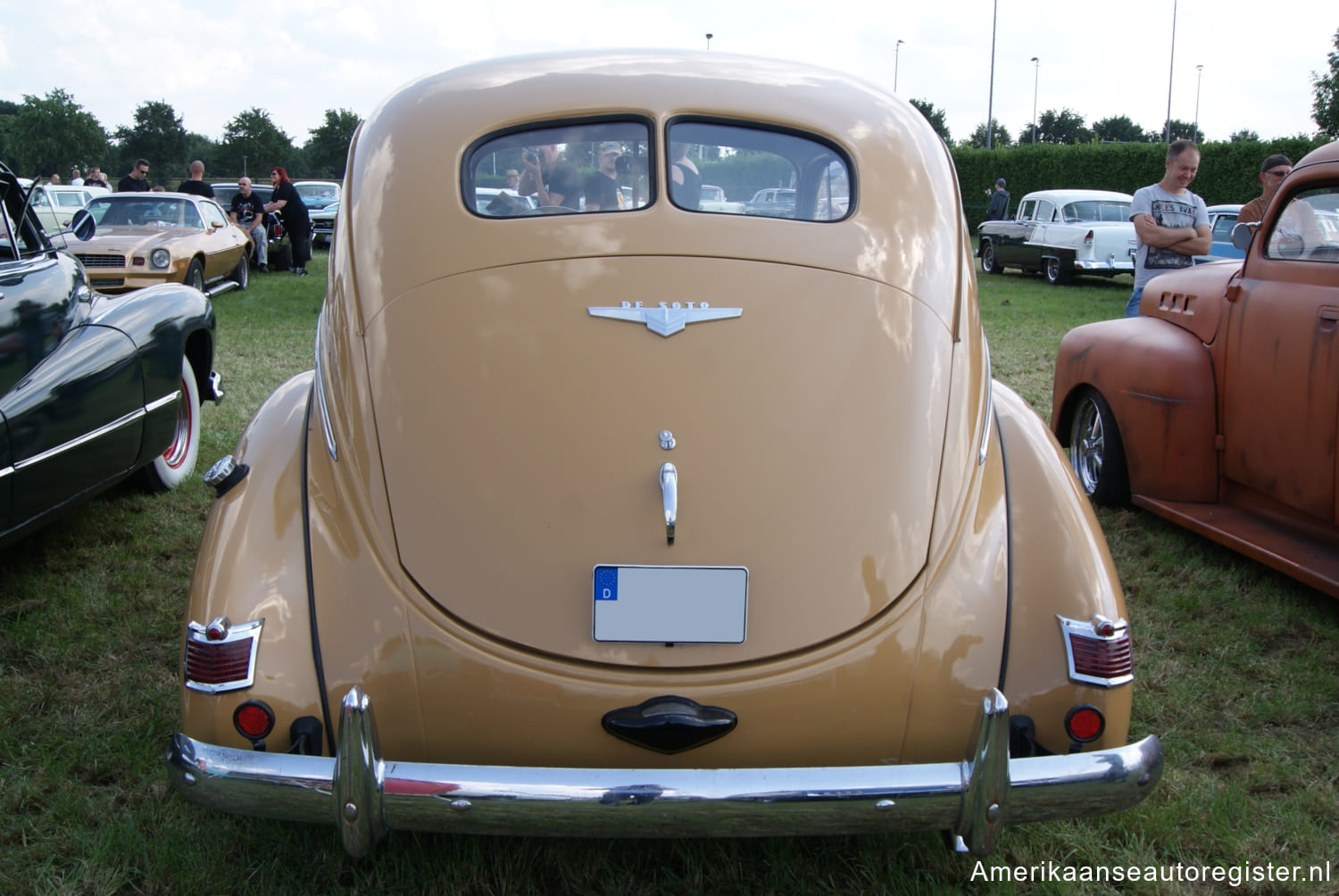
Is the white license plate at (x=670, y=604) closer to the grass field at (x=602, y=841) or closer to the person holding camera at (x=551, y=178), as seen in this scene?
the grass field at (x=602, y=841)

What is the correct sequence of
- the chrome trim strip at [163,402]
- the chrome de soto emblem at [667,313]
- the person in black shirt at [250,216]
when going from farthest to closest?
the person in black shirt at [250,216], the chrome trim strip at [163,402], the chrome de soto emblem at [667,313]

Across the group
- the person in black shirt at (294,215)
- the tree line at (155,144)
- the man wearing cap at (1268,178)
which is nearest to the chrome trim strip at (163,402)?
the man wearing cap at (1268,178)

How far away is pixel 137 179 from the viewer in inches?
581

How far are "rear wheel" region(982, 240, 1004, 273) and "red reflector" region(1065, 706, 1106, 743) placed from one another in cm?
1708

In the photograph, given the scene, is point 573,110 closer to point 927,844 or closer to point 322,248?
point 927,844

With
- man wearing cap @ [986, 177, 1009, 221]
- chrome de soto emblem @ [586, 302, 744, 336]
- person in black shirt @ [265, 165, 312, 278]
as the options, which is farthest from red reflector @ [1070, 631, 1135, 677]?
man wearing cap @ [986, 177, 1009, 221]

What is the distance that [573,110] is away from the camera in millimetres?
2637

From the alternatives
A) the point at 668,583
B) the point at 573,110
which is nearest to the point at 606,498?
the point at 668,583

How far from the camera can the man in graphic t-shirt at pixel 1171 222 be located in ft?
20.1

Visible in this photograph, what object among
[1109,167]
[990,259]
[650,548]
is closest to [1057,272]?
[990,259]

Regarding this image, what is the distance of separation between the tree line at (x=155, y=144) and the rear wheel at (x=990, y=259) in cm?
5744

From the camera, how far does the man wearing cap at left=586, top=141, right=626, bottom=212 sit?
8.49ft

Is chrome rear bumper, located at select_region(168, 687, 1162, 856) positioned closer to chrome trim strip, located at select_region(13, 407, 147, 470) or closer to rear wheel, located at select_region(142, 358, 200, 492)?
chrome trim strip, located at select_region(13, 407, 147, 470)

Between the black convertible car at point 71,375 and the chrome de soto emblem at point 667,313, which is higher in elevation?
the chrome de soto emblem at point 667,313
